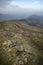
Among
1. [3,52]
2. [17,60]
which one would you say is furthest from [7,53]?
[17,60]

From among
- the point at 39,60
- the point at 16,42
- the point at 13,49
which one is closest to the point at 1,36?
the point at 16,42

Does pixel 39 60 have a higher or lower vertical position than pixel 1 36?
lower

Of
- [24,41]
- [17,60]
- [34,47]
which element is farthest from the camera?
[24,41]

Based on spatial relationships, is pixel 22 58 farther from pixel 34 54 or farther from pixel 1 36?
pixel 1 36

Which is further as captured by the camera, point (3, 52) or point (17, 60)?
point (3, 52)

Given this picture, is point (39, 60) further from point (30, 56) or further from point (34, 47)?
point (34, 47)

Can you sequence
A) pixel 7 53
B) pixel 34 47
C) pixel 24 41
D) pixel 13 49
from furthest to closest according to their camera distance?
pixel 24 41 → pixel 34 47 → pixel 13 49 → pixel 7 53

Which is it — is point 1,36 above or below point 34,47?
above

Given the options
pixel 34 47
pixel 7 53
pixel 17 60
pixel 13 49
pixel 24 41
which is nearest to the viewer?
pixel 17 60

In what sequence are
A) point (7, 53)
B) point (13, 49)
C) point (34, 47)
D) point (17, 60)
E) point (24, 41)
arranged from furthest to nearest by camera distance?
point (24, 41) → point (34, 47) → point (13, 49) → point (7, 53) → point (17, 60)
